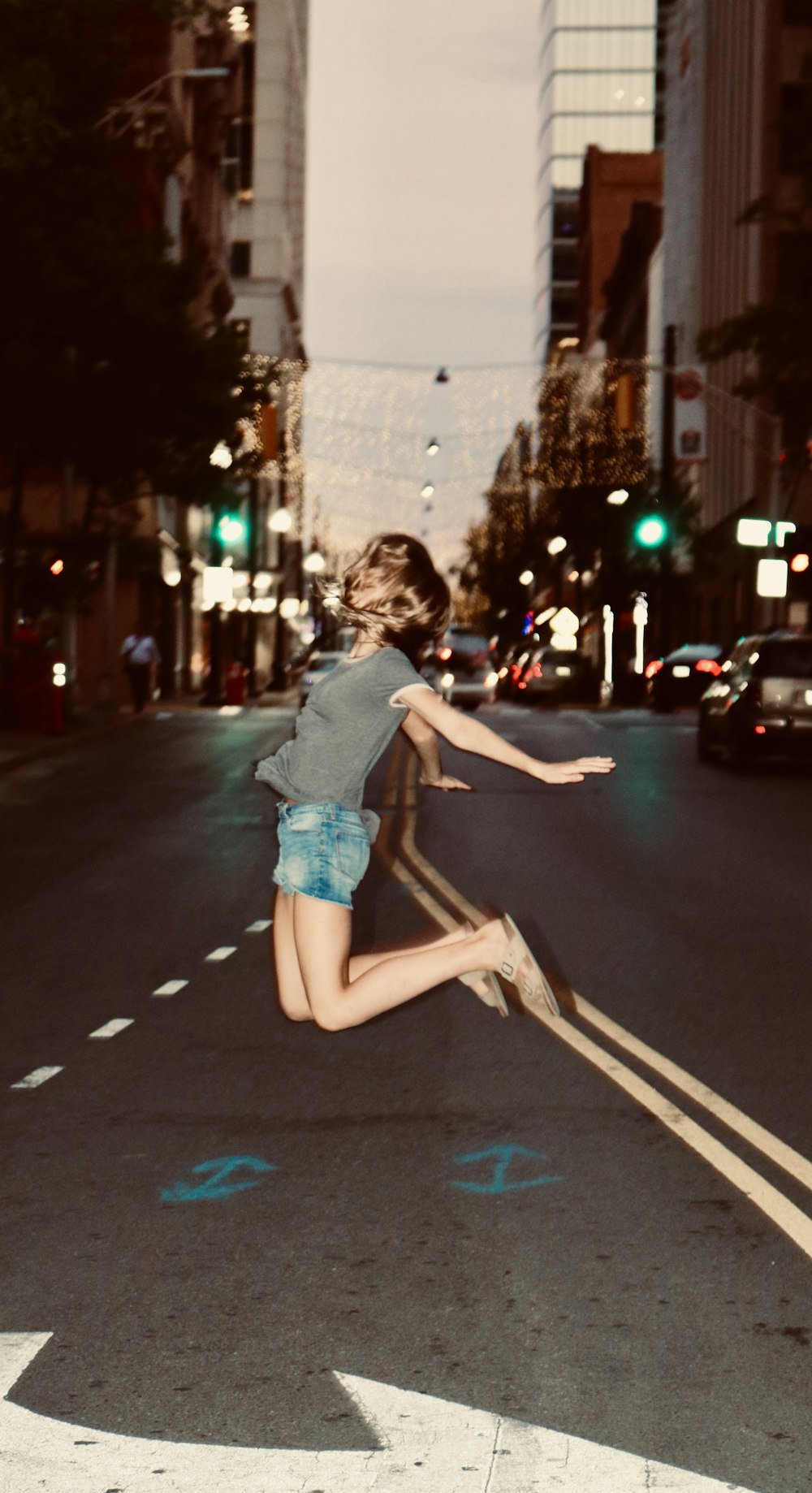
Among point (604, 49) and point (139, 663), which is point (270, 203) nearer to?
point (604, 49)

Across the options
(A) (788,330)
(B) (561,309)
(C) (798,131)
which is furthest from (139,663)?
(B) (561,309)

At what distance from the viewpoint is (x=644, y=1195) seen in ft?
21.7

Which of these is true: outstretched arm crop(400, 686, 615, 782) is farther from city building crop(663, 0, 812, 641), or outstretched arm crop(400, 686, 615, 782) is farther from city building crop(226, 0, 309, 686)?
city building crop(226, 0, 309, 686)

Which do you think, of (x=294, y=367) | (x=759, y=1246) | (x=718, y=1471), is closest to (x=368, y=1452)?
(x=718, y=1471)

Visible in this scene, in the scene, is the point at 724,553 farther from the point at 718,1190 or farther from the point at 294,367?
the point at 718,1190

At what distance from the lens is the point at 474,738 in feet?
20.4

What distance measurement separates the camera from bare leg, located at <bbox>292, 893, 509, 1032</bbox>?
21.8ft

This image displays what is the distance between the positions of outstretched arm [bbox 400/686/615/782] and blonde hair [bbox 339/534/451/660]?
22 centimetres

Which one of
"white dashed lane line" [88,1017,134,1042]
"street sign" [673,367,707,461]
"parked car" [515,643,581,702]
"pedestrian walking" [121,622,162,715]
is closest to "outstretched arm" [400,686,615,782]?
"white dashed lane line" [88,1017,134,1042]

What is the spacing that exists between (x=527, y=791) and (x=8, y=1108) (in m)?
18.2

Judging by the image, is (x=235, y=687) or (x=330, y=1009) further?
(x=235, y=687)

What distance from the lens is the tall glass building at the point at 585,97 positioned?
184375 millimetres

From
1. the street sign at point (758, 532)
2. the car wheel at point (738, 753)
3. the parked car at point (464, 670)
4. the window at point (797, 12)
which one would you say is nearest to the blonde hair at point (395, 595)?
the car wheel at point (738, 753)

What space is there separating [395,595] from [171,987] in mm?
4939
